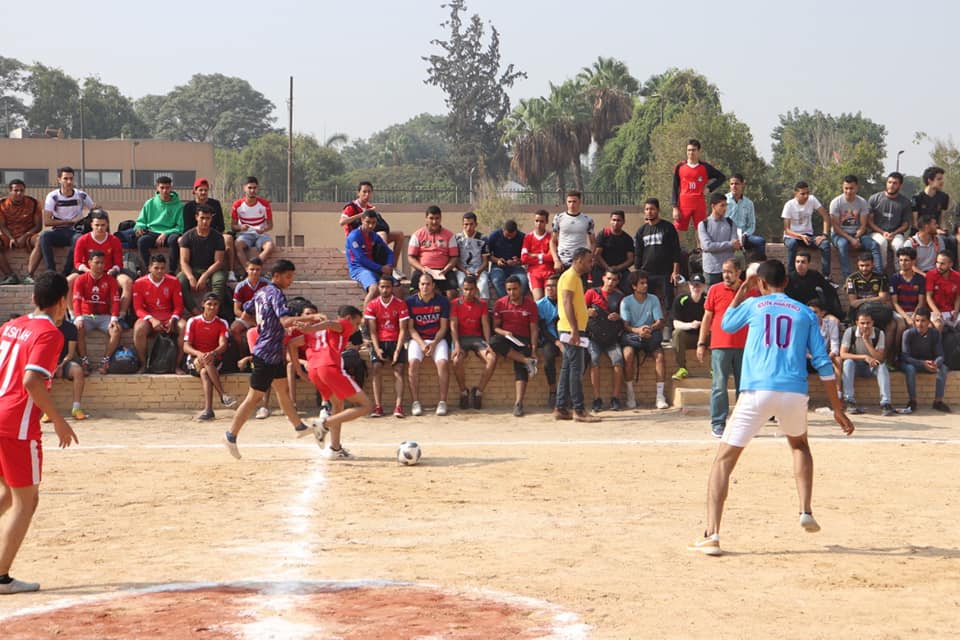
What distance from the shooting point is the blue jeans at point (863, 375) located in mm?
16938

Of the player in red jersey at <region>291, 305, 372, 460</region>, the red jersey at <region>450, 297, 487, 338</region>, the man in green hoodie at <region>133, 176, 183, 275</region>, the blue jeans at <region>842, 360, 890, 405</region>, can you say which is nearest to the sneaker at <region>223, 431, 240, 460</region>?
the player in red jersey at <region>291, 305, 372, 460</region>

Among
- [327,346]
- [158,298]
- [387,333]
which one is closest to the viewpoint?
[327,346]

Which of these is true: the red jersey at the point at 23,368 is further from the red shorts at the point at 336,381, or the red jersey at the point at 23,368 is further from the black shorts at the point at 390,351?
the black shorts at the point at 390,351

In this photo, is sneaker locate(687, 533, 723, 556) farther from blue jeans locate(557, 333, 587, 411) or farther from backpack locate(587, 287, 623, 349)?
backpack locate(587, 287, 623, 349)

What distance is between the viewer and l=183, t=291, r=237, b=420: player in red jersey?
55.4ft

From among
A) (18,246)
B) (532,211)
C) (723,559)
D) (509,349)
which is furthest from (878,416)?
(532,211)

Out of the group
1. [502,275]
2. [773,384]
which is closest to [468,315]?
[502,275]

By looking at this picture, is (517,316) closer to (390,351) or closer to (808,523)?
(390,351)

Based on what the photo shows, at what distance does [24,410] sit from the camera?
25.3 ft

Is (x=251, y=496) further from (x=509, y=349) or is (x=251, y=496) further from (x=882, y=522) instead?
(x=509, y=349)

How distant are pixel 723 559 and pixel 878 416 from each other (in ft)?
30.0

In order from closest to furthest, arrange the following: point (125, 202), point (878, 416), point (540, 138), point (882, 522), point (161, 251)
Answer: point (882, 522), point (878, 416), point (161, 251), point (125, 202), point (540, 138)

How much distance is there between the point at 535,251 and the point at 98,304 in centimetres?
646

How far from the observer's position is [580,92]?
70.1m
